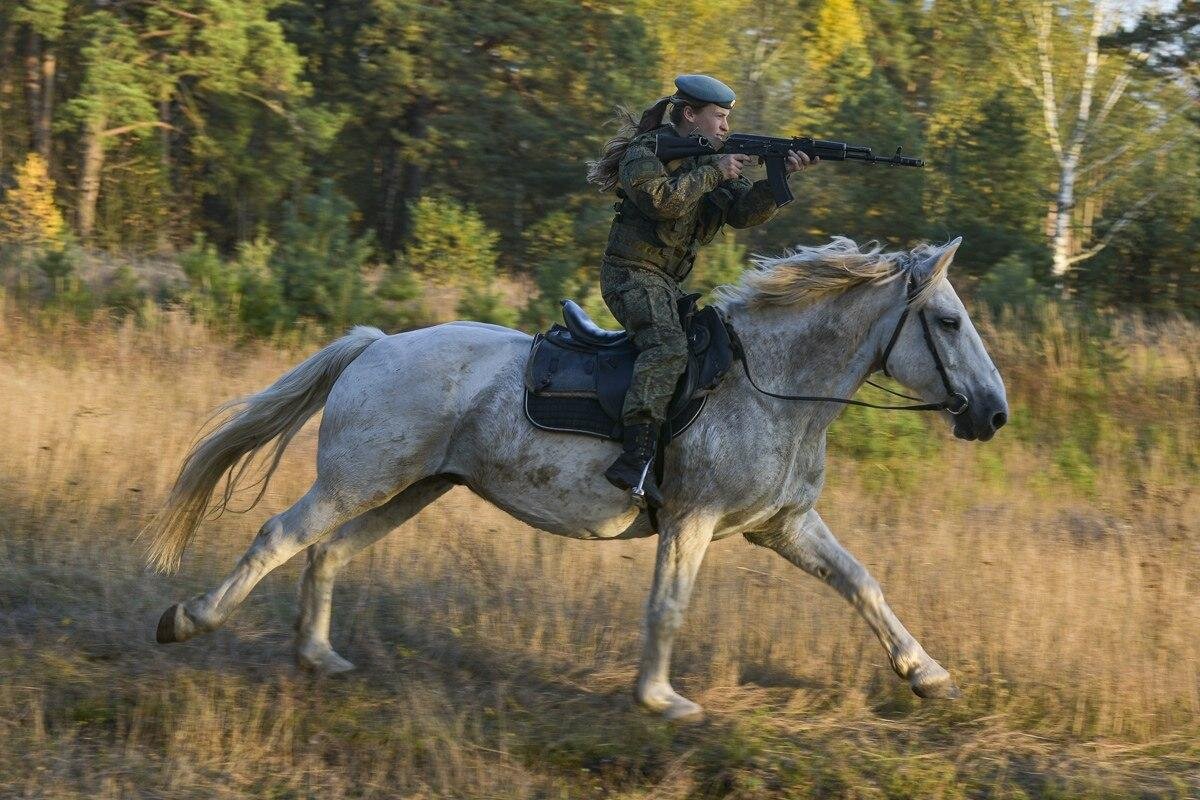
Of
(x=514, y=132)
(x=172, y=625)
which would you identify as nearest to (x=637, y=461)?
(x=172, y=625)

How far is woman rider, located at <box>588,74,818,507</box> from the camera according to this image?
5.34 metres

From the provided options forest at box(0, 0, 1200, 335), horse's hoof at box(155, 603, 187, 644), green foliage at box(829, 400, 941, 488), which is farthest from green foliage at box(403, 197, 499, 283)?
horse's hoof at box(155, 603, 187, 644)

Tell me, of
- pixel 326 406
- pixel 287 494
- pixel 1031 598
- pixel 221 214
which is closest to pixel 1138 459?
pixel 1031 598

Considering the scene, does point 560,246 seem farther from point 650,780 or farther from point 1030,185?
point 650,780

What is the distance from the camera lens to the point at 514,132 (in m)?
25.3

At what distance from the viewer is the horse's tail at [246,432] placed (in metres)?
6.19

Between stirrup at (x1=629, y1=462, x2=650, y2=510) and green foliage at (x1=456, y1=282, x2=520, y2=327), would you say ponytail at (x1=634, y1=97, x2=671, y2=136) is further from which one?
green foliage at (x1=456, y1=282, x2=520, y2=327)

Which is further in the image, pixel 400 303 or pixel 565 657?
pixel 400 303

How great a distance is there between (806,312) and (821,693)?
1.76 metres

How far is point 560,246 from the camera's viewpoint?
75.8ft

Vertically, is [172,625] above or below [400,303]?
above

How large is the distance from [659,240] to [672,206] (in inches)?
12.0

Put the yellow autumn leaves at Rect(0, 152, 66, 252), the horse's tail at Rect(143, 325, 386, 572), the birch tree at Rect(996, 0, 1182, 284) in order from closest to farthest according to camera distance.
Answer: the horse's tail at Rect(143, 325, 386, 572) → the yellow autumn leaves at Rect(0, 152, 66, 252) → the birch tree at Rect(996, 0, 1182, 284)

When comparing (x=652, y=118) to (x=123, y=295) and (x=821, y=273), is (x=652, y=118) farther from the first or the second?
(x=123, y=295)
